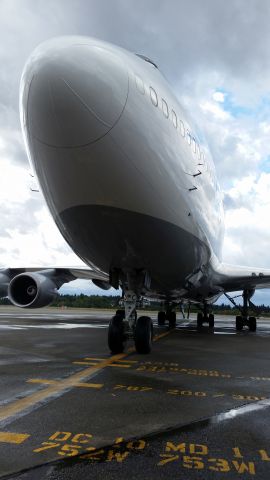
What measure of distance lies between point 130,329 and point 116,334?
0.29 meters

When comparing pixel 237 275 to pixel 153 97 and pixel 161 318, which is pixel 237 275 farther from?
pixel 153 97

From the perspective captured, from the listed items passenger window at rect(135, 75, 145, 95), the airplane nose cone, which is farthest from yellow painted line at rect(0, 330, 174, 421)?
passenger window at rect(135, 75, 145, 95)

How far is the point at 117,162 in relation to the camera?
5277mm

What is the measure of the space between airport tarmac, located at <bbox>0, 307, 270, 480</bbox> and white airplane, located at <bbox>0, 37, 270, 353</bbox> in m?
1.85

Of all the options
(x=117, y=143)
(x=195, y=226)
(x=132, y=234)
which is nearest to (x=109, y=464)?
(x=117, y=143)

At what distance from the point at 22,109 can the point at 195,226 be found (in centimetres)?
371

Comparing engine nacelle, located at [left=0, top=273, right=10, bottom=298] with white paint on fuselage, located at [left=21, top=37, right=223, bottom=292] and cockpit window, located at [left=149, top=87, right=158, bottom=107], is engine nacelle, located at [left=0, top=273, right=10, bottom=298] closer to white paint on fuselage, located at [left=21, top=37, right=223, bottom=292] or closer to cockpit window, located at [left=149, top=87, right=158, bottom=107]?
white paint on fuselage, located at [left=21, top=37, right=223, bottom=292]

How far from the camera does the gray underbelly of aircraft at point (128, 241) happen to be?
19.9 ft

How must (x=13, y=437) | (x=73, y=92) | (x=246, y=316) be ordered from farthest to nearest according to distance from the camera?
(x=246, y=316) → (x=73, y=92) → (x=13, y=437)

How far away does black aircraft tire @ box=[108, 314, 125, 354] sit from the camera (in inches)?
302

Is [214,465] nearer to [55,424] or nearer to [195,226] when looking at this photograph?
[55,424]

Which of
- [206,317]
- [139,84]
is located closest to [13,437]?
[139,84]

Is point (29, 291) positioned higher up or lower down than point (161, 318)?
higher up

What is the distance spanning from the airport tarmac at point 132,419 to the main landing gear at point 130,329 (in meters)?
0.46
